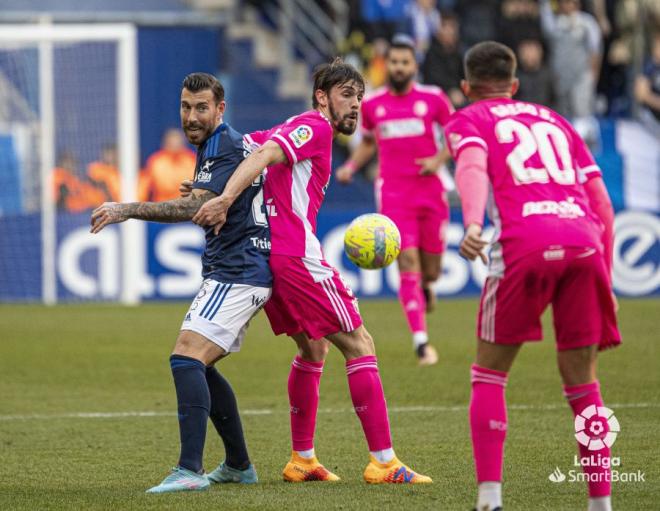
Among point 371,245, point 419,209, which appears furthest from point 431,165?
point 371,245

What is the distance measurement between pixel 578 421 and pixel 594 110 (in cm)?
1578

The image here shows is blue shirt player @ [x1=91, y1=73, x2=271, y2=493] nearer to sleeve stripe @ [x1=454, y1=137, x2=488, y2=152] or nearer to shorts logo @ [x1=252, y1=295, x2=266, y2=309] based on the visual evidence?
shorts logo @ [x1=252, y1=295, x2=266, y2=309]

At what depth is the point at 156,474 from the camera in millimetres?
6375

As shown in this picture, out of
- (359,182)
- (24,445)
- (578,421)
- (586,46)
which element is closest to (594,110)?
(586,46)

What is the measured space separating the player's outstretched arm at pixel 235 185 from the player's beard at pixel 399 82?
564cm

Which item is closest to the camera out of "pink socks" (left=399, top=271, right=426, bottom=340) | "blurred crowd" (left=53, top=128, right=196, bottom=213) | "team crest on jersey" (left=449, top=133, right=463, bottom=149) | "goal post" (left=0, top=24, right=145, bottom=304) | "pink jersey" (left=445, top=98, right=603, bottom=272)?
"pink jersey" (left=445, top=98, right=603, bottom=272)

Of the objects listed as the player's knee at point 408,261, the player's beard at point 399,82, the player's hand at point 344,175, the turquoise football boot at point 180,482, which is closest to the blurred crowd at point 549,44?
the player's beard at point 399,82

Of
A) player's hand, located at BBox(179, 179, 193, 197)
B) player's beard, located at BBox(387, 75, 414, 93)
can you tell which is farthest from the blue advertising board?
player's hand, located at BBox(179, 179, 193, 197)

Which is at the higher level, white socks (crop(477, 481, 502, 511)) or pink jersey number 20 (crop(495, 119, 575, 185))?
pink jersey number 20 (crop(495, 119, 575, 185))

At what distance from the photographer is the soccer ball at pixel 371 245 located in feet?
21.5

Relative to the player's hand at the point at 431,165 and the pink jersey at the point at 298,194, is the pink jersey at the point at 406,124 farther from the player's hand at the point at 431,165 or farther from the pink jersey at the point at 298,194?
the pink jersey at the point at 298,194

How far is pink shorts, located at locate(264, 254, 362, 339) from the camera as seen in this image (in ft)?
19.8

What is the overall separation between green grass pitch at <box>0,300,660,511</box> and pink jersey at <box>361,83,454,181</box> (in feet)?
5.51

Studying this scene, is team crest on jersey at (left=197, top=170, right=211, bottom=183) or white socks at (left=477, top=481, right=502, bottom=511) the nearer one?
white socks at (left=477, top=481, right=502, bottom=511)
